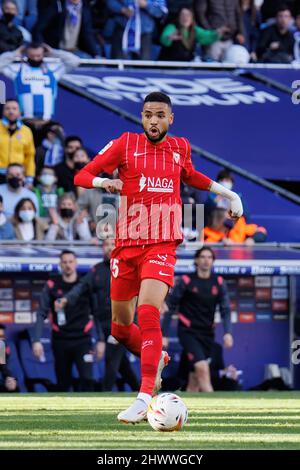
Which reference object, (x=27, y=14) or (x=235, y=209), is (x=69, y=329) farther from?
(x=235, y=209)

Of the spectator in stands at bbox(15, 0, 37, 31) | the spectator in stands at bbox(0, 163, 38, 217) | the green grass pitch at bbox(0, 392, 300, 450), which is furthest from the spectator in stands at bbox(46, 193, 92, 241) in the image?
the spectator in stands at bbox(15, 0, 37, 31)

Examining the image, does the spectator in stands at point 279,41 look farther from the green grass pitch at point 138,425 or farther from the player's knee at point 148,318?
the player's knee at point 148,318

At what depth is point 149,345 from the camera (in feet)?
30.2

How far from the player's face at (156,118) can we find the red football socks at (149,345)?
1295 mm

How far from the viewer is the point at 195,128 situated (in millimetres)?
18797

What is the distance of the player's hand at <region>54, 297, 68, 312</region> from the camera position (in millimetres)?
15219

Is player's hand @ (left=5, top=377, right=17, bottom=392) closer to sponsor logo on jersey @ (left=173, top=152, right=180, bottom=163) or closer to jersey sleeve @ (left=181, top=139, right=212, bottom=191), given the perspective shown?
jersey sleeve @ (left=181, top=139, right=212, bottom=191)

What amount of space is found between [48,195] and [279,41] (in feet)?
16.3

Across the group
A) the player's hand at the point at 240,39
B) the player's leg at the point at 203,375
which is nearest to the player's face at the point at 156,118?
the player's leg at the point at 203,375

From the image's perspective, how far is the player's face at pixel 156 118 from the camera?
9.57m

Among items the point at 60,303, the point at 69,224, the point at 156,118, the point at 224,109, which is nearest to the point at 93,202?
the point at 69,224

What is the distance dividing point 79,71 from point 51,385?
4.89m
